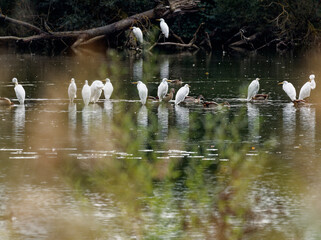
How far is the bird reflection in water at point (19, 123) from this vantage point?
1460cm

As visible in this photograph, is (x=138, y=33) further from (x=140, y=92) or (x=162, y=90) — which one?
(x=140, y=92)

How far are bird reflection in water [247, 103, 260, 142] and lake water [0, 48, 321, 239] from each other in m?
0.02

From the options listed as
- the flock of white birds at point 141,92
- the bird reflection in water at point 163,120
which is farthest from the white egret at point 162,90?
the bird reflection in water at point 163,120

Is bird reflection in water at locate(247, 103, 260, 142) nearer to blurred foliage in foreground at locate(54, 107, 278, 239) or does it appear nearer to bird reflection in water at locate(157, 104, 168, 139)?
blurred foliage in foreground at locate(54, 107, 278, 239)

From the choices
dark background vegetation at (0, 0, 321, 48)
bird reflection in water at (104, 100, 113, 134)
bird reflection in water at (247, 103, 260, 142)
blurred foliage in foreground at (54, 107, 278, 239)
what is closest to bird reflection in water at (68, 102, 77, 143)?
bird reflection in water at (104, 100, 113, 134)

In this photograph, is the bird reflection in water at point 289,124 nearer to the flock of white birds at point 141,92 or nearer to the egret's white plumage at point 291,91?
the egret's white plumage at point 291,91

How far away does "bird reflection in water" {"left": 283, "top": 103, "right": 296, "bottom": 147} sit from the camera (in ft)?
46.4

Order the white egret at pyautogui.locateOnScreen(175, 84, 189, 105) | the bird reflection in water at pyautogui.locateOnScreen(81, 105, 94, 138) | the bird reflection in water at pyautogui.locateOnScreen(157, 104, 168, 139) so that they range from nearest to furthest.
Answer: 1. the bird reflection in water at pyautogui.locateOnScreen(157, 104, 168, 139)
2. the bird reflection in water at pyautogui.locateOnScreen(81, 105, 94, 138)
3. the white egret at pyautogui.locateOnScreen(175, 84, 189, 105)

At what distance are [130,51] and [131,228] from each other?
33077 millimetres

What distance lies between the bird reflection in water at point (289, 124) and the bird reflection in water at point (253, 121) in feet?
1.64

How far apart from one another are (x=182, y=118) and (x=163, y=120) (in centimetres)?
50

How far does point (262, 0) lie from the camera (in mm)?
42281

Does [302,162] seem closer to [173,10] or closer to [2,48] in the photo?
[173,10]

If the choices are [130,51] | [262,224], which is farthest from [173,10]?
[262,224]
